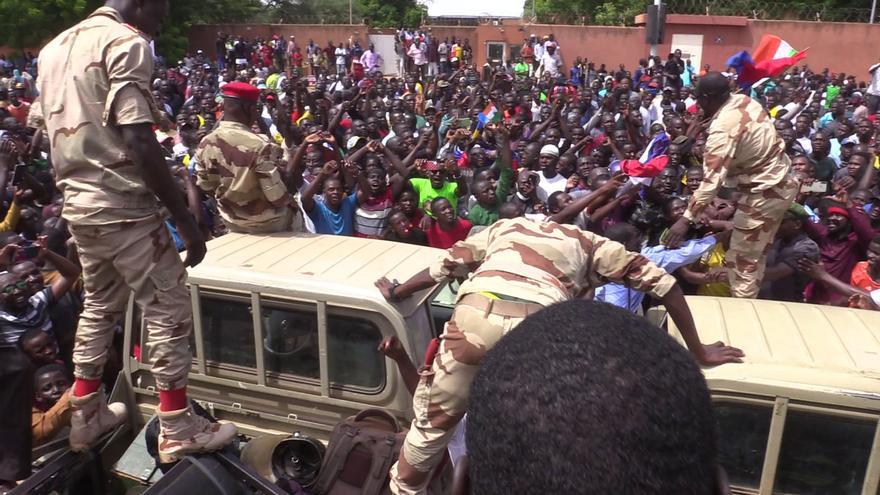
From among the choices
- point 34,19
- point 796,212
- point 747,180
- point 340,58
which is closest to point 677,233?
point 747,180

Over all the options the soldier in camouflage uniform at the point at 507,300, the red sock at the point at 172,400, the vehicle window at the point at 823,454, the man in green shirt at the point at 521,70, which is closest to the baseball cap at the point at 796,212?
the soldier in camouflage uniform at the point at 507,300

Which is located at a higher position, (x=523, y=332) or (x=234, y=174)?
(x=523, y=332)

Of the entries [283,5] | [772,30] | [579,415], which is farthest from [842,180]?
[283,5]

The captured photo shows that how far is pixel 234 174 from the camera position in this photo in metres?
3.89

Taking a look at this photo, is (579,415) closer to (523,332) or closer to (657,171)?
(523,332)

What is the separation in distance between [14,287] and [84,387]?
1555 mm

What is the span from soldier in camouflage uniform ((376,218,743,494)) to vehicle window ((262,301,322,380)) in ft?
2.00

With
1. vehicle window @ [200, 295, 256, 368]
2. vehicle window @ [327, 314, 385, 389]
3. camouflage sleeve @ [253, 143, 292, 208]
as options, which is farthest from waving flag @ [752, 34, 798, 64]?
vehicle window @ [200, 295, 256, 368]

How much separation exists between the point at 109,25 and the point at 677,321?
7.73ft

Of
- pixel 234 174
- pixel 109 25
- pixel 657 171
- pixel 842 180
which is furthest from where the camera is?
pixel 842 180

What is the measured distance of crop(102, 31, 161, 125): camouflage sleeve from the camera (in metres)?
2.40

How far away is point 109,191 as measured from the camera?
2.58 metres

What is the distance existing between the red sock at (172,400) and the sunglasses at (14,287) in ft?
6.09

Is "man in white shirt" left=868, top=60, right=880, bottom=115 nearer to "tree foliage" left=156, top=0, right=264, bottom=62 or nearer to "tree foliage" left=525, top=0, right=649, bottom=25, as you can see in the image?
"tree foliage" left=525, top=0, right=649, bottom=25
